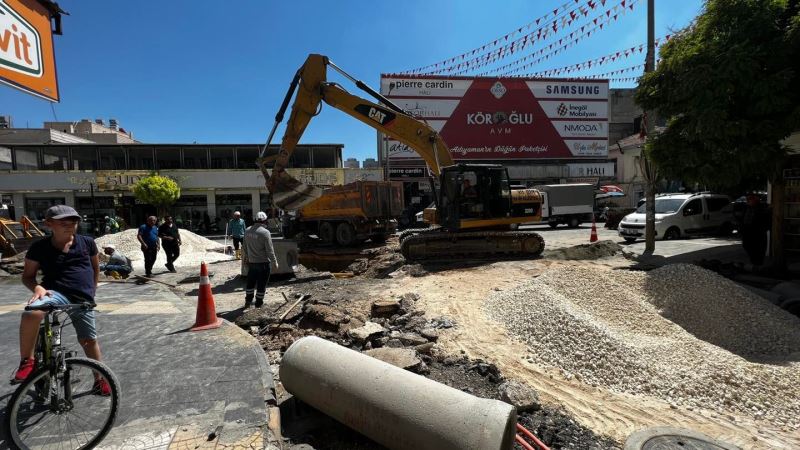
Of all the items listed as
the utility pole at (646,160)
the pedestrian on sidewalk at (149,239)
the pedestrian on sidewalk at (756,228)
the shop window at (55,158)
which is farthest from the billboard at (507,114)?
the shop window at (55,158)

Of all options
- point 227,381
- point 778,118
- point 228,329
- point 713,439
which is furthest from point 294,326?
point 778,118

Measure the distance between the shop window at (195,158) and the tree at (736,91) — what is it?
3365 centimetres

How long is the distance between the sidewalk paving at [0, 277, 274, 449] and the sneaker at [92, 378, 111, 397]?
0.70ft

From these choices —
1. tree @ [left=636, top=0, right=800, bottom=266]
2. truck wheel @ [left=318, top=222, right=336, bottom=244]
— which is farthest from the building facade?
tree @ [left=636, top=0, right=800, bottom=266]

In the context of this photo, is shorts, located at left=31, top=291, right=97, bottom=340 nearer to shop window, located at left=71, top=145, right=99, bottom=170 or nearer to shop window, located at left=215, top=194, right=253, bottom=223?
shop window, located at left=215, top=194, right=253, bottom=223

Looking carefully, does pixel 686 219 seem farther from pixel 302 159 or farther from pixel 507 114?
pixel 302 159

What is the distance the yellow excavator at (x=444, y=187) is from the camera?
1102 cm

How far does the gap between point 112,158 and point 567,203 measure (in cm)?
3414

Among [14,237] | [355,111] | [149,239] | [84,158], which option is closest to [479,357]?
[355,111]

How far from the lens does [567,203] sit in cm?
2336

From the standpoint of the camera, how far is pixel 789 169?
29.6ft

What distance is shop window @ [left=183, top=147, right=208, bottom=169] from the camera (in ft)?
113

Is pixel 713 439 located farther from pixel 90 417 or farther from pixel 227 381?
pixel 90 417

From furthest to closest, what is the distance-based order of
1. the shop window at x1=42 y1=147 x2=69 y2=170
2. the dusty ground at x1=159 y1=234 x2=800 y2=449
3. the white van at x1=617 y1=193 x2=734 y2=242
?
1. the shop window at x1=42 y1=147 x2=69 y2=170
2. the white van at x1=617 y1=193 x2=734 y2=242
3. the dusty ground at x1=159 y1=234 x2=800 y2=449
